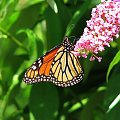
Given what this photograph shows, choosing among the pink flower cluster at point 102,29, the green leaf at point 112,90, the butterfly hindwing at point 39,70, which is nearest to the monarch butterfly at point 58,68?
the butterfly hindwing at point 39,70

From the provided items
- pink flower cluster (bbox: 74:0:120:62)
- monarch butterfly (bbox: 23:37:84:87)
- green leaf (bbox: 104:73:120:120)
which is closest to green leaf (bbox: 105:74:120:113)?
green leaf (bbox: 104:73:120:120)

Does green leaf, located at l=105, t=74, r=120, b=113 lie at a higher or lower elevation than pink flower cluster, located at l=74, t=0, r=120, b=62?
lower

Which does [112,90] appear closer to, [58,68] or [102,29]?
[58,68]

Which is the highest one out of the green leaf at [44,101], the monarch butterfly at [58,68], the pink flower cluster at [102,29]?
the pink flower cluster at [102,29]

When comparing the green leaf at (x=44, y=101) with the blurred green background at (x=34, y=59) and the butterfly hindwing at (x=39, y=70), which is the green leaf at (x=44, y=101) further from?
the butterfly hindwing at (x=39, y=70)

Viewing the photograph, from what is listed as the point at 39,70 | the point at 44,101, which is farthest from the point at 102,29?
the point at 44,101

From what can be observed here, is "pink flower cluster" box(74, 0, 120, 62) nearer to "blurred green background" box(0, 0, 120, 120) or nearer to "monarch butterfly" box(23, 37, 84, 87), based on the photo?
"monarch butterfly" box(23, 37, 84, 87)
